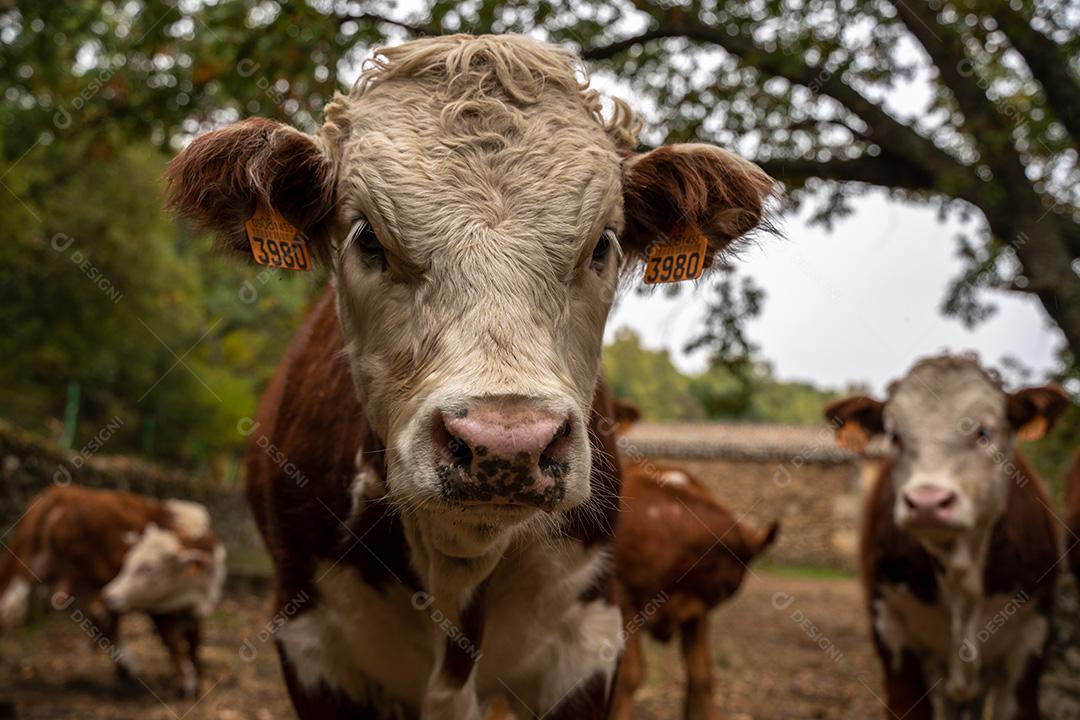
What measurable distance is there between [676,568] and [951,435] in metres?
1.94

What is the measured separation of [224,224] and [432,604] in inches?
48.7

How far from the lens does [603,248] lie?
2.64 m

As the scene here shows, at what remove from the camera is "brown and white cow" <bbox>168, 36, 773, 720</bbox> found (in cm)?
213

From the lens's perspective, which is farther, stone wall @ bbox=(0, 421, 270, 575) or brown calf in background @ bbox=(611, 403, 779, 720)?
stone wall @ bbox=(0, 421, 270, 575)

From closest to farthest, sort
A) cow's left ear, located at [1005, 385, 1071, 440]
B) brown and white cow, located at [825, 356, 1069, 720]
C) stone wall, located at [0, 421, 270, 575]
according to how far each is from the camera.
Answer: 1. brown and white cow, located at [825, 356, 1069, 720]
2. cow's left ear, located at [1005, 385, 1071, 440]
3. stone wall, located at [0, 421, 270, 575]

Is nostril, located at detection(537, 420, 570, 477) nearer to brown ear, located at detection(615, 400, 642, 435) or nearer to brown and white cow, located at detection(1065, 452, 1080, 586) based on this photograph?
brown ear, located at detection(615, 400, 642, 435)

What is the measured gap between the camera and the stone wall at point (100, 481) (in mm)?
9594

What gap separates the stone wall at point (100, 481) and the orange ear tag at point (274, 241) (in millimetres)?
8010

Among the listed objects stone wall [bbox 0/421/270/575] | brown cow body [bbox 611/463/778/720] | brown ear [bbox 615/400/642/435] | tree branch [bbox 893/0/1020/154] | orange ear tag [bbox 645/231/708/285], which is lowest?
stone wall [bbox 0/421/270/575]

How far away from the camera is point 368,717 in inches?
126

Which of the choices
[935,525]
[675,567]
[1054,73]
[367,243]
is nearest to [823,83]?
[1054,73]

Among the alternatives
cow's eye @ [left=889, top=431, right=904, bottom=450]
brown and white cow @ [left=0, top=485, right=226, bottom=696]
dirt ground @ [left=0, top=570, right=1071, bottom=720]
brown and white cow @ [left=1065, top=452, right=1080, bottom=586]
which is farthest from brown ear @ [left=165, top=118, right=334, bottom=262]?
brown and white cow @ [left=0, top=485, right=226, bottom=696]

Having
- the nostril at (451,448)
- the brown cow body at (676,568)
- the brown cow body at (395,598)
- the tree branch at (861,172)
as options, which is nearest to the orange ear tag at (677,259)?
the brown cow body at (395,598)

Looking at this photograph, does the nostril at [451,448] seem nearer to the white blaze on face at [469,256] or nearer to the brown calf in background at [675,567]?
the white blaze on face at [469,256]
